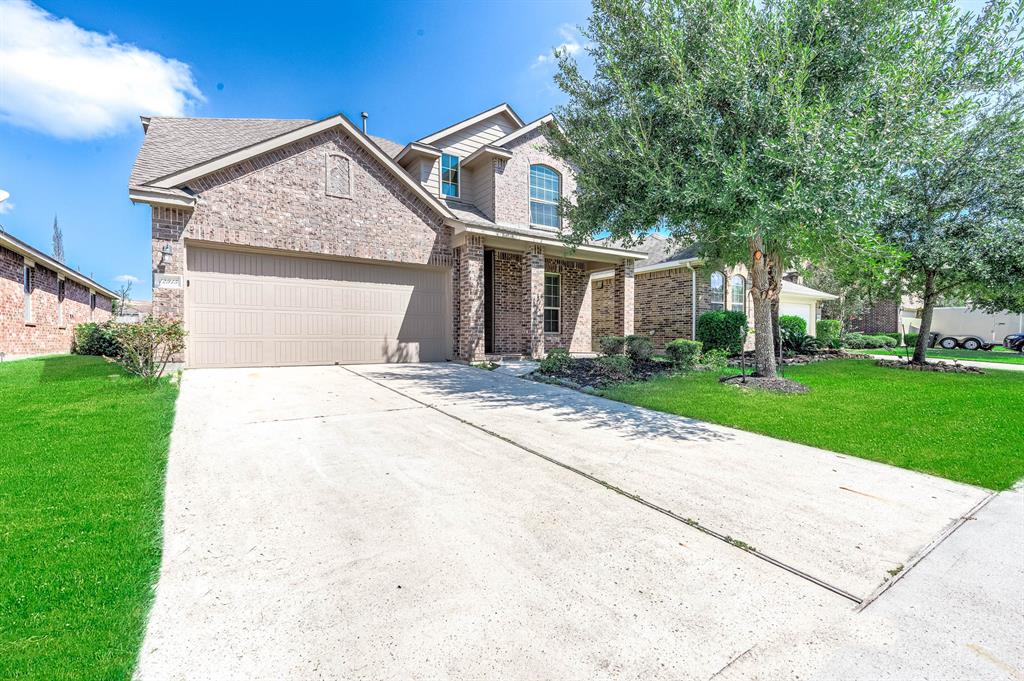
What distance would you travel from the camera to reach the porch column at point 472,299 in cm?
1148

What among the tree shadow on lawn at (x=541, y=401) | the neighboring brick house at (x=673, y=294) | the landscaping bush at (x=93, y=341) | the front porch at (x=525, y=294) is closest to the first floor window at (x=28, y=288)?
the landscaping bush at (x=93, y=341)

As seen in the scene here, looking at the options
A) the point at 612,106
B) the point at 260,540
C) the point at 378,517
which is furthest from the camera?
the point at 612,106

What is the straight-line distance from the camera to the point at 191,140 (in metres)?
11.0

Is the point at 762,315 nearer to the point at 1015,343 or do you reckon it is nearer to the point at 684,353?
the point at 684,353

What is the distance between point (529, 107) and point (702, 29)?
8373mm

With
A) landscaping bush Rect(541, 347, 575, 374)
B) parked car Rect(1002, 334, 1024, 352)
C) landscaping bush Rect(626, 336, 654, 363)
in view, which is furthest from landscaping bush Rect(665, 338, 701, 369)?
parked car Rect(1002, 334, 1024, 352)

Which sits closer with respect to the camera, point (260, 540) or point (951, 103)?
point (260, 540)

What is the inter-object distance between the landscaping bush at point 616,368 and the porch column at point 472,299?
330 cm

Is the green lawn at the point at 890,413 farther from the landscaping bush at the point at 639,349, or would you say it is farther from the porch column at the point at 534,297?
the porch column at the point at 534,297

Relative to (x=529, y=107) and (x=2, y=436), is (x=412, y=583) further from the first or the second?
(x=529, y=107)

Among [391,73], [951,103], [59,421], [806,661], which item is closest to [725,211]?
[951,103]

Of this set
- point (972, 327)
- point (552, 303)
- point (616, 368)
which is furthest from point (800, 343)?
point (972, 327)

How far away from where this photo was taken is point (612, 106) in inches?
333

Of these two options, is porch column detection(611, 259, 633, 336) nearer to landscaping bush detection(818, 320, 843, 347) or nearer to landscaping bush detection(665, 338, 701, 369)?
landscaping bush detection(665, 338, 701, 369)
